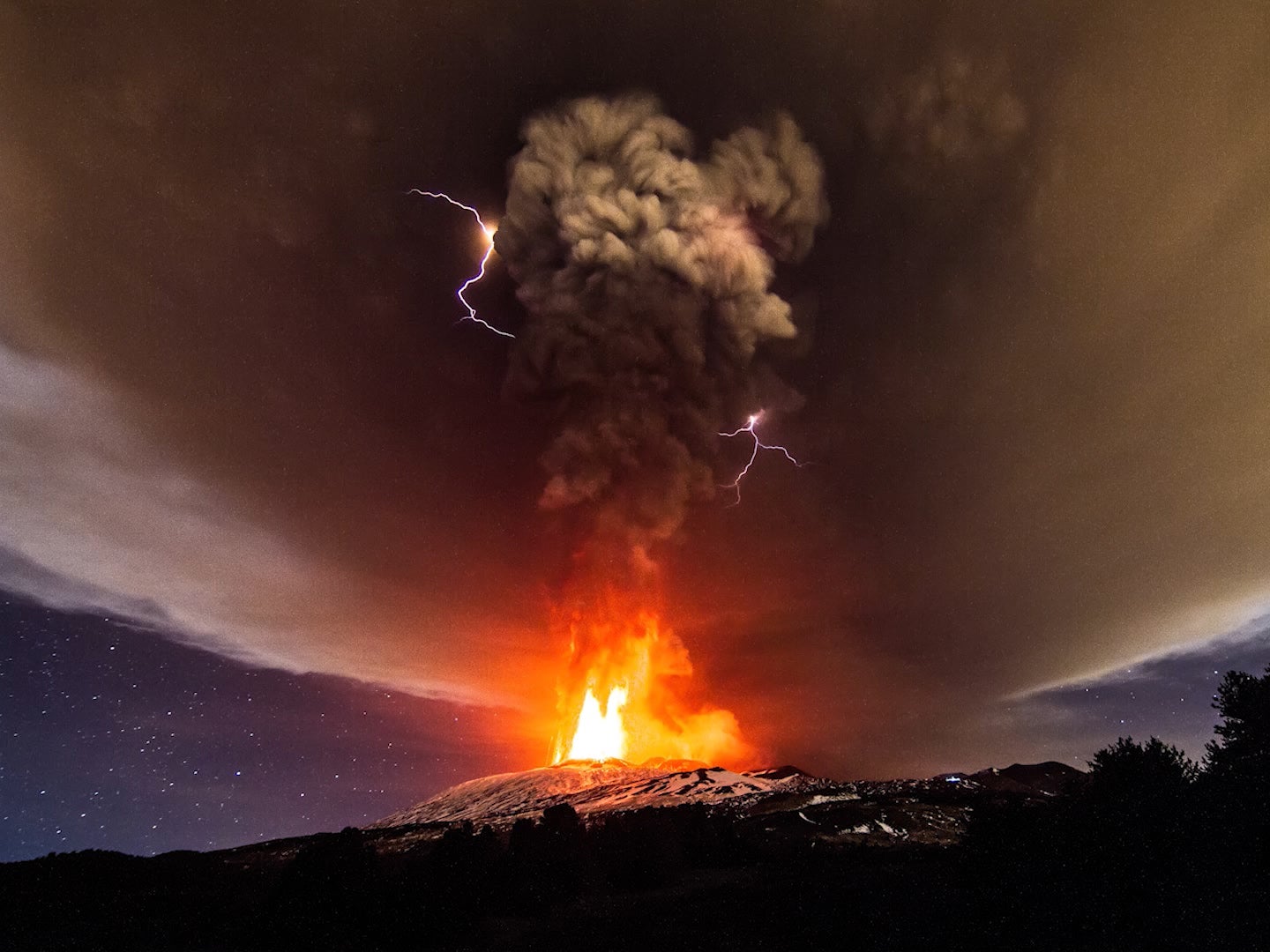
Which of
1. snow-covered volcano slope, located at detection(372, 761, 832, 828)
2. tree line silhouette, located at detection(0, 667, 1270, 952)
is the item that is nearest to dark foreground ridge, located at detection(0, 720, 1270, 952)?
tree line silhouette, located at detection(0, 667, 1270, 952)

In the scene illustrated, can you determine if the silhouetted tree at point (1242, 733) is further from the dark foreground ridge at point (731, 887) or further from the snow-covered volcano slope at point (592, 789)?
the snow-covered volcano slope at point (592, 789)

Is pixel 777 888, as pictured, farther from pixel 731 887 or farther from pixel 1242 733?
Answer: pixel 1242 733

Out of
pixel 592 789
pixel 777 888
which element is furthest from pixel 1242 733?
pixel 592 789

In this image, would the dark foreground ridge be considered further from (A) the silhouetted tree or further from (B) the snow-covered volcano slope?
(B) the snow-covered volcano slope

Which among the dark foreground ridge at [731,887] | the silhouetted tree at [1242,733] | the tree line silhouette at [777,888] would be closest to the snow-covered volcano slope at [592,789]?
the dark foreground ridge at [731,887]

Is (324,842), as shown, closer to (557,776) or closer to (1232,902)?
(1232,902)

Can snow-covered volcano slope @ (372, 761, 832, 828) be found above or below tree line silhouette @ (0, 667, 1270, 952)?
above

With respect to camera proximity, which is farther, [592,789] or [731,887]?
[592,789]
